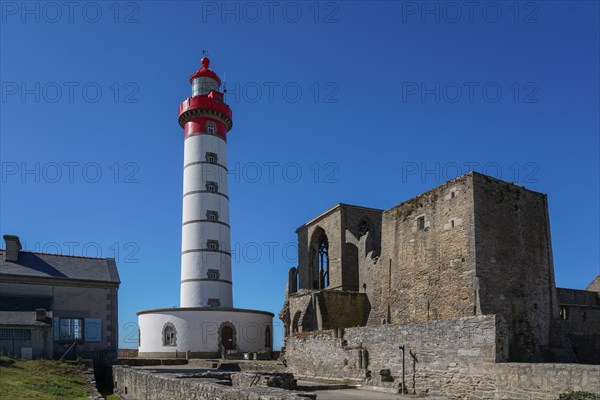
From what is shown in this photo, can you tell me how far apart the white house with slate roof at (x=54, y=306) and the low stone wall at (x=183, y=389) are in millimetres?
5469

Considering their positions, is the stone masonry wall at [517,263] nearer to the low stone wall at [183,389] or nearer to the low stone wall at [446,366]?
the low stone wall at [446,366]

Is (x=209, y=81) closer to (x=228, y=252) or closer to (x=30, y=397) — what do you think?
(x=228, y=252)

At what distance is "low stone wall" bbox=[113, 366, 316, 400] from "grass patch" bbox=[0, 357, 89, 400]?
1396 mm

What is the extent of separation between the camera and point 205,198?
36312 mm

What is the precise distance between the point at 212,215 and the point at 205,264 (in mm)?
3437

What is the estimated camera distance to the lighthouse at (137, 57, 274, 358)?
32.8m

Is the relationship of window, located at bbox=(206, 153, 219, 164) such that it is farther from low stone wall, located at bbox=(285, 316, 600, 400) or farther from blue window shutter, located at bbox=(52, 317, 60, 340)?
low stone wall, located at bbox=(285, 316, 600, 400)

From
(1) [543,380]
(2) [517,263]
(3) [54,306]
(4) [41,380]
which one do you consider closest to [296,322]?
(3) [54,306]

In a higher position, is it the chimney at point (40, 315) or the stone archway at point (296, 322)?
the chimney at point (40, 315)

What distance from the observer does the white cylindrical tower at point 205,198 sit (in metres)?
35.2

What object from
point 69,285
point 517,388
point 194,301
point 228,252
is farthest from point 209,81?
point 517,388

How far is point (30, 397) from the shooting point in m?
15.3

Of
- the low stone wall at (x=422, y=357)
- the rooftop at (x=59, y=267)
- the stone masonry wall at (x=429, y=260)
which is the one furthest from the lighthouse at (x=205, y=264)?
the low stone wall at (x=422, y=357)

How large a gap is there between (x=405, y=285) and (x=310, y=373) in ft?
17.2
